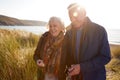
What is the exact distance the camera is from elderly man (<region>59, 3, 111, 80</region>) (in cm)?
300

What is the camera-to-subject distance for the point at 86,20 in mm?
3090

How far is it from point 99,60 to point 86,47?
20cm

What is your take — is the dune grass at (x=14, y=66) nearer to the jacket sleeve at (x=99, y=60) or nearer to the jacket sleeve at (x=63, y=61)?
the jacket sleeve at (x=63, y=61)

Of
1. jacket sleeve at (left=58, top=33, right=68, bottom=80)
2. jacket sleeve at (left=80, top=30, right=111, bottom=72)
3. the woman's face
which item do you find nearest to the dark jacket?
jacket sleeve at (left=80, top=30, right=111, bottom=72)

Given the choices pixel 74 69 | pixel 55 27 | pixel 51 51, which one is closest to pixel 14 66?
pixel 51 51

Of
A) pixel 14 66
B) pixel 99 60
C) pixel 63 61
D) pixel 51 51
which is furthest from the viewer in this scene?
pixel 14 66

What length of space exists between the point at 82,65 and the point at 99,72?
22cm

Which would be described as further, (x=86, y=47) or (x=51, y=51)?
(x=51, y=51)

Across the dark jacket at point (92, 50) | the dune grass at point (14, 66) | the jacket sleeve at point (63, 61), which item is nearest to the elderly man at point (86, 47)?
the dark jacket at point (92, 50)

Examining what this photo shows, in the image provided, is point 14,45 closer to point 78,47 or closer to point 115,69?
point 78,47

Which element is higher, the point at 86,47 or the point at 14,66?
the point at 86,47

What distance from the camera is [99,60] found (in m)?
2.98

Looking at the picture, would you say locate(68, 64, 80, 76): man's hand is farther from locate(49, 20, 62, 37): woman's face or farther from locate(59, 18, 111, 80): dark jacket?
locate(49, 20, 62, 37): woman's face

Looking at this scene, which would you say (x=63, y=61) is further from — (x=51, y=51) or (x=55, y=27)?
(x=55, y=27)
